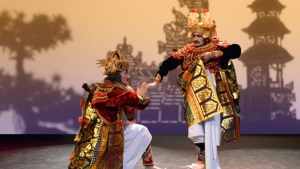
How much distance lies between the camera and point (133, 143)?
2.74 metres

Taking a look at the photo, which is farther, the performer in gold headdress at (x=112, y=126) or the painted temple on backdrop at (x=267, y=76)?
the painted temple on backdrop at (x=267, y=76)

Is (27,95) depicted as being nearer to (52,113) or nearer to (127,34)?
(52,113)

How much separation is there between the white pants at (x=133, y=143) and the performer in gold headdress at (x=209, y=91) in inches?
15.8

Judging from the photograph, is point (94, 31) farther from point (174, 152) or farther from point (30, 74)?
point (174, 152)

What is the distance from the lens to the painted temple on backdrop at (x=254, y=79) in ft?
17.0

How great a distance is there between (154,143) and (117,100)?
2359mm

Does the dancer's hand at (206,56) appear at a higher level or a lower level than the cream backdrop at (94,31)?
lower

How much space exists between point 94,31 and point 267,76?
8.37 feet

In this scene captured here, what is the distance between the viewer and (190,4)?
5.26 meters

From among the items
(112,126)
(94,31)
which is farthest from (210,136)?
(94,31)

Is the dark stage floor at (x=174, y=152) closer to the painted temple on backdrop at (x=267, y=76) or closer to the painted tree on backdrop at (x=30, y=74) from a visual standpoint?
the painted temple on backdrop at (x=267, y=76)

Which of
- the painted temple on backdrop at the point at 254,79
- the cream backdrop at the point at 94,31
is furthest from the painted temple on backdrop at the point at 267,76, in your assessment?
the cream backdrop at the point at 94,31

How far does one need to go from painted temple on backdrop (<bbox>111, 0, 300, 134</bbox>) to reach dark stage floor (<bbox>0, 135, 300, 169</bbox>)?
0.68ft

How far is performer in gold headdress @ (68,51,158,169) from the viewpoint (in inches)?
102
